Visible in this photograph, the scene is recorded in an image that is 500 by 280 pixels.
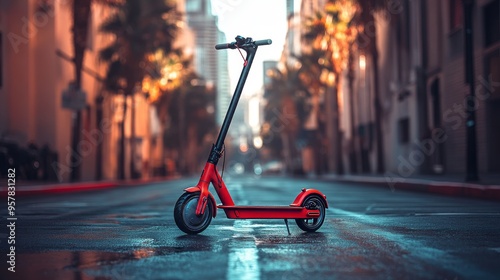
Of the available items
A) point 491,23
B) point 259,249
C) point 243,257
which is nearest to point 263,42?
point 259,249

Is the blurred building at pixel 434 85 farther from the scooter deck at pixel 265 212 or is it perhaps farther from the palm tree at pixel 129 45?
the palm tree at pixel 129 45

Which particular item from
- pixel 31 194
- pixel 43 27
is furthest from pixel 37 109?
pixel 31 194

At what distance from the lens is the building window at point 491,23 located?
28.3 metres

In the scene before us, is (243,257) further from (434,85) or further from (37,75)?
(37,75)

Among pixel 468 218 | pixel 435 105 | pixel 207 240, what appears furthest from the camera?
pixel 435 105

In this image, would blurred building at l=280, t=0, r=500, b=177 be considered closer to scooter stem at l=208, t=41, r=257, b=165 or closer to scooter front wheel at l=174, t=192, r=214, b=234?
scooter stem at l=208, t=41, r=257, b=165

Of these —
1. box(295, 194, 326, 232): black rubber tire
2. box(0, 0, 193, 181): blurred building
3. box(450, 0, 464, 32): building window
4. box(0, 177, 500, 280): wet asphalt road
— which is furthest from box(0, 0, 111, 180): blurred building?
box(295, 194, 326, 232): black rubber tire

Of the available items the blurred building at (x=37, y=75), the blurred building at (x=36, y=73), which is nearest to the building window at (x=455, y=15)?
the blurred building at (x=37, y=75)

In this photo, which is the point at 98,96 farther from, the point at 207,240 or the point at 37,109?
the point at 207,240

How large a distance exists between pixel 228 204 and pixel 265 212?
40 centimetres

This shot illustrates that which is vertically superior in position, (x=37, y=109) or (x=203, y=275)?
(x=37, y=109)

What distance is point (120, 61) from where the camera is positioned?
43.1 metres

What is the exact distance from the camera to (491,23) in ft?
94.7

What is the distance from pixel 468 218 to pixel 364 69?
160ft
